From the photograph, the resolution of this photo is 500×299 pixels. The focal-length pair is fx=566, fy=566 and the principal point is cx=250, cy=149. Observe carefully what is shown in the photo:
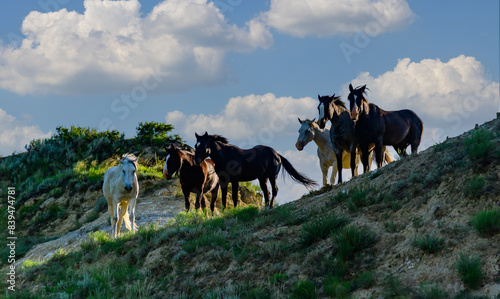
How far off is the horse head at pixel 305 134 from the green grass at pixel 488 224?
960cm

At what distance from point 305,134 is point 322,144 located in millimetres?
930

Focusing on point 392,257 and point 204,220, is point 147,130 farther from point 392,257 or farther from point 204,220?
point 392,257

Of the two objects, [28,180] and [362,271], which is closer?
[362,271]

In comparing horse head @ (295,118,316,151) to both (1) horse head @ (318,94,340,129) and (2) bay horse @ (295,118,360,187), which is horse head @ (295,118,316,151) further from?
(1) horse head @ (318,94,340,129)

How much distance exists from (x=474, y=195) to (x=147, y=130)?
21.9 m

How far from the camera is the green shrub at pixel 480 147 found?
1096 cm

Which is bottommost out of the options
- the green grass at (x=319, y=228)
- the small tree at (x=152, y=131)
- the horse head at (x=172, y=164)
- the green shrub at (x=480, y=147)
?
the green grass at (x=319, y=228)

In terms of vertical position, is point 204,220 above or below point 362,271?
above

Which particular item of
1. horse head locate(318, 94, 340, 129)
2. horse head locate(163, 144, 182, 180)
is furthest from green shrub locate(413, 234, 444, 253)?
horse head locate(163, 144, 182, 180)

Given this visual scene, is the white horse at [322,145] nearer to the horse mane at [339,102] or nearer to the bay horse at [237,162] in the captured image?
the bay horse at [237,162]

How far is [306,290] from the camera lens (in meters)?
9.13

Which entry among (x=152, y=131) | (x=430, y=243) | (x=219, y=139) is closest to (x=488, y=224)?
(x=430, y=243)

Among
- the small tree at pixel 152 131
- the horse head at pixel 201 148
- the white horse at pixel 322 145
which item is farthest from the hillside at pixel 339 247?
the small tree at pixel 152 131

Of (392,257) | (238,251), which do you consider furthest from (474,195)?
(238,251)
